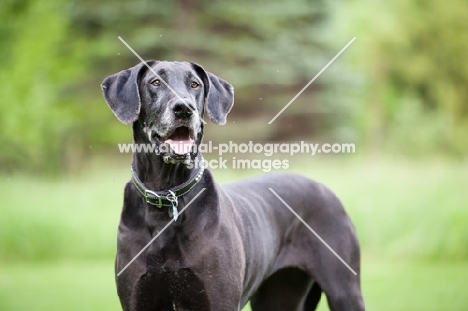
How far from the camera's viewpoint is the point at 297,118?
29.2m

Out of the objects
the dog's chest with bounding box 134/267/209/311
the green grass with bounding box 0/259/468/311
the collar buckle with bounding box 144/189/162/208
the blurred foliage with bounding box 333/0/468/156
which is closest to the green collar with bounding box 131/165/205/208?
the collar buckle with bounding box 144/189/162/208

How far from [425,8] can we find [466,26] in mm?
1273

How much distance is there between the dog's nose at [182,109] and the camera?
4.59 metres

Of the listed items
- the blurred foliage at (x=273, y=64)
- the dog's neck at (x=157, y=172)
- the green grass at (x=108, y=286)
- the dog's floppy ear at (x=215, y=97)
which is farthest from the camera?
the blurred foliage at (x=273, y=64)

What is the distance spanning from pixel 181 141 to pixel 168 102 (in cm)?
25

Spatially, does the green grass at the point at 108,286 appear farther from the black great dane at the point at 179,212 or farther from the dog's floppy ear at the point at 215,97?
the dog's floppy ear at the point at 215,97

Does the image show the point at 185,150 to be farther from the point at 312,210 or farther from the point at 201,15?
the point at 201,15

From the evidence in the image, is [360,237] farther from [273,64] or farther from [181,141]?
[273,64]

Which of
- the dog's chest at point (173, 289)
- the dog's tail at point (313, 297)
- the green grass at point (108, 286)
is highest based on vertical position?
the dog's chest at point (173, 289)

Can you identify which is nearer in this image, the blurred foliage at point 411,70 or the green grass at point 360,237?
the green grass at point 360,237

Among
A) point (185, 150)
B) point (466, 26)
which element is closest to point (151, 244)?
point (185, 150)

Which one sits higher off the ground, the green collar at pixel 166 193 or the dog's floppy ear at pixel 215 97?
the dog's floppy ear at pixel 215 97

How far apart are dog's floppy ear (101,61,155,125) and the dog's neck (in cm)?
16

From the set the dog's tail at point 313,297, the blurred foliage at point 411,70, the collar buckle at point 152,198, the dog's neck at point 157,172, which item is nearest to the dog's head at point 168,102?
the dog's neck at point 157,172
